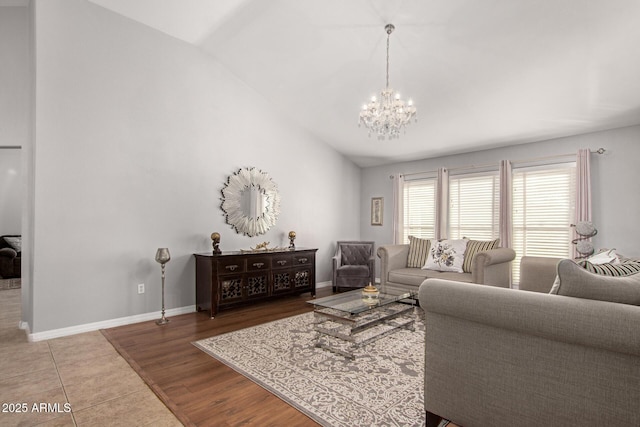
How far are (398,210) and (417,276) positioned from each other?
6.76 feet

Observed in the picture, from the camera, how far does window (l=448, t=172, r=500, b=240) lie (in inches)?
203

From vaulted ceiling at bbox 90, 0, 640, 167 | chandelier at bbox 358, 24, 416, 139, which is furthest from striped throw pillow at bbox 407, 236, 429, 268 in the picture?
chandelier at bbox 358, 24, 416, 139

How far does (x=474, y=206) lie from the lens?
536cm

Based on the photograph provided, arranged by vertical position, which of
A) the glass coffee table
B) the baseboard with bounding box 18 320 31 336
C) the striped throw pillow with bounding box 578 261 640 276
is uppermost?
the striped throw pillow with bounding box 578 261 640 276

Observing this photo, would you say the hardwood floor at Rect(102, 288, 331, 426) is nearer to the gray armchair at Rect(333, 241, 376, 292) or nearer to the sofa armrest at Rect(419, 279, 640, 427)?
the sofa armrest at Rect(419, 279, 640, 427)

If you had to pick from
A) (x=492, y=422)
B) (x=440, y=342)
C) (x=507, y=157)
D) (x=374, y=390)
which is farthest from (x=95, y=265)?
(x=507, y=157)

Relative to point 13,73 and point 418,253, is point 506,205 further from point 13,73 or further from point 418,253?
point 13,73

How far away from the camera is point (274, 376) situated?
249cm

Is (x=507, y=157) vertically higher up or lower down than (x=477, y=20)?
lower down

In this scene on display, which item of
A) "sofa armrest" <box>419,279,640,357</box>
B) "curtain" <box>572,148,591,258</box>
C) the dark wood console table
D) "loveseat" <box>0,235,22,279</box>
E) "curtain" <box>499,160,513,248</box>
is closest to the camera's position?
"sofa armrest" <box>419,279,640,357</box>

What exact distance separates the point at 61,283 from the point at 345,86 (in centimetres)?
398

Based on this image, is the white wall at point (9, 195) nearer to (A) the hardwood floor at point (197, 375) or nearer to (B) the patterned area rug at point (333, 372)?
(A) the hardwood floor at point (197, 375)

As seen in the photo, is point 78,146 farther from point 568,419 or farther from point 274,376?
point 568,419

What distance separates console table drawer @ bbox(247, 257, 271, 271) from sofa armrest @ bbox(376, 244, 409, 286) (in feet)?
5.27
